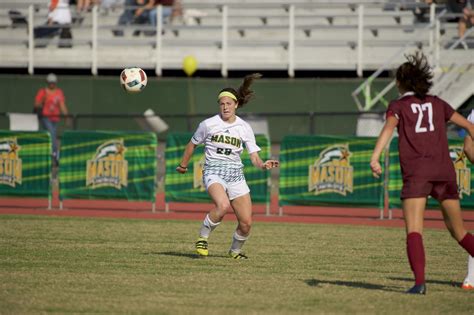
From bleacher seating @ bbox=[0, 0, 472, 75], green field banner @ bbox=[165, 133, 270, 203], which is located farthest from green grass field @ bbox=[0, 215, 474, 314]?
bleacher seating @ bbox=[0, 0, 472, 75]

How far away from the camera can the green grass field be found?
958cm

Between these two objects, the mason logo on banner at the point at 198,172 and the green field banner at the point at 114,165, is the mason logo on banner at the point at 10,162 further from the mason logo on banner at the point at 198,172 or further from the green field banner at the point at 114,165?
the mason logo on banner at the point at 198,172

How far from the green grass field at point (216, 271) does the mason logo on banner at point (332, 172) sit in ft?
5.50

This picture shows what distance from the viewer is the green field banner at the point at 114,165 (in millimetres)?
20609

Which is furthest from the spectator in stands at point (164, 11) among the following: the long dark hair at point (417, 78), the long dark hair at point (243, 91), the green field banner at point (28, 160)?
the long dark hair at point (417, 78)

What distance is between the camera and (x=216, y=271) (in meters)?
11.9

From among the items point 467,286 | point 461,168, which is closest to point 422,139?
point 467,286

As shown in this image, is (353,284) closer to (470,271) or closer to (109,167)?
(470,271)

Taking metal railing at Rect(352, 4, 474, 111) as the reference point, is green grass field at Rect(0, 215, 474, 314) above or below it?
below

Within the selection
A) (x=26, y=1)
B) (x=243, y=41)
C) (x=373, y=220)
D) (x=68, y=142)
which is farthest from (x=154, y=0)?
(x=373, y=220)

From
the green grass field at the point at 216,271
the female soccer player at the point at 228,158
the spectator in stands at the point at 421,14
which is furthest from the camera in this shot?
the spectator in stands at the point at 421,14

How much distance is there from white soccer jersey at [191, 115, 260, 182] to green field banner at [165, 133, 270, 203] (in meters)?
6.73

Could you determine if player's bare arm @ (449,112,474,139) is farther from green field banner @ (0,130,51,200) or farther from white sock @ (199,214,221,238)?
green field banner @ (0,130,51,200)

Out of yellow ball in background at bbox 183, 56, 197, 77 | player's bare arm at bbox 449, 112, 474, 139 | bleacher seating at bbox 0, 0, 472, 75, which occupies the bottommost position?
player's bare arm at bbox 449, 112, 474, 139
